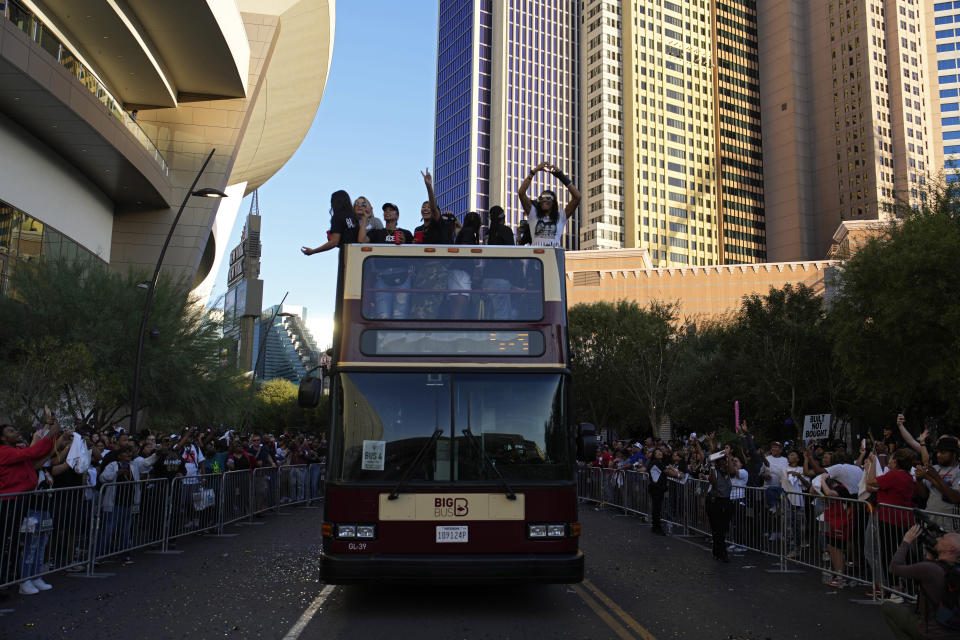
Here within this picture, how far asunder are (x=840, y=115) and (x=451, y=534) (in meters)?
151

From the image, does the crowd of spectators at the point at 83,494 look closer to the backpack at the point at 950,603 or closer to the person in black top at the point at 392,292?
the person in black top at the point at 392,292

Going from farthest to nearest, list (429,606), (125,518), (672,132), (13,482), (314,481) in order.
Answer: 1. (672,132)
2. (314,481)
3. (125,518)
4. (13,482)
5. (429,606)

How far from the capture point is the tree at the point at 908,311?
26.8m

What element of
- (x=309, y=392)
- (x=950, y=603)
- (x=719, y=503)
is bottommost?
(x=719, y=503)

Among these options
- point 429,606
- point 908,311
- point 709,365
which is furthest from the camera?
point 709,365

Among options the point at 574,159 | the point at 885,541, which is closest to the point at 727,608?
the point at 885,541

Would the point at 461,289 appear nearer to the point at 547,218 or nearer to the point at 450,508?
the point at 450,508

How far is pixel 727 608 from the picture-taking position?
28.0 ft

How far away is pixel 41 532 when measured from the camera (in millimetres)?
9586

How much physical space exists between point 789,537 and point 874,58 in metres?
146

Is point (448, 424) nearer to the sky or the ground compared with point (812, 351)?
nearer to the ground

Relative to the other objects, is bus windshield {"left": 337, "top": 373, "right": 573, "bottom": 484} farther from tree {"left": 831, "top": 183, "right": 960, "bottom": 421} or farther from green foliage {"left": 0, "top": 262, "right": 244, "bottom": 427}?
tree {"left": 831, "top": 183, "right": 960, "bottom": 421}

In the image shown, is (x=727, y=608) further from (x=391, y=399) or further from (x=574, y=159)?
(x=574, y=159)

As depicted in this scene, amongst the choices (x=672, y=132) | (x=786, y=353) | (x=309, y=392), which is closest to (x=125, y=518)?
(x=309, y=392)
